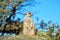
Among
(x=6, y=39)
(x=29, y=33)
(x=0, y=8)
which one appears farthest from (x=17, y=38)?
(x=0, y=8)

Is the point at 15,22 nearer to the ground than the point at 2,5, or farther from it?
nearer to the ground

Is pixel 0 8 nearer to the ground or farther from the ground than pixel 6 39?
farther from the ground

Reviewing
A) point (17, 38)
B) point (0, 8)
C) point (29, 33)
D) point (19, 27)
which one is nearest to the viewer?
point (17, 38)

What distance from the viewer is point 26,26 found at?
59.5 feet

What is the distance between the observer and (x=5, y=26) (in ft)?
79.2

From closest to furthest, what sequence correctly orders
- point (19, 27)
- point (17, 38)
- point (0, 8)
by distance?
point (17, 38)
point (0, 8)
point (19, 27)

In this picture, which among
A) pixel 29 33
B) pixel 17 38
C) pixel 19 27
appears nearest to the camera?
pixel 17 38

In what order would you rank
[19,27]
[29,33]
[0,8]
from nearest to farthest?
[29,33]
[0,8]
[19,27]

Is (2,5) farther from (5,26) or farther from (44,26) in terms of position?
(44,26)

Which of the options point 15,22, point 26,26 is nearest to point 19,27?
point 15,22

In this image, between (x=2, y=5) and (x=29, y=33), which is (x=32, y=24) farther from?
(x=2, y=5)

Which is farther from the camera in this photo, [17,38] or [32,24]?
[32,24]

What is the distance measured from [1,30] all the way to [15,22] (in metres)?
2.15

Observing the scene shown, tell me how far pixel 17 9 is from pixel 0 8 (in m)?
2.20
